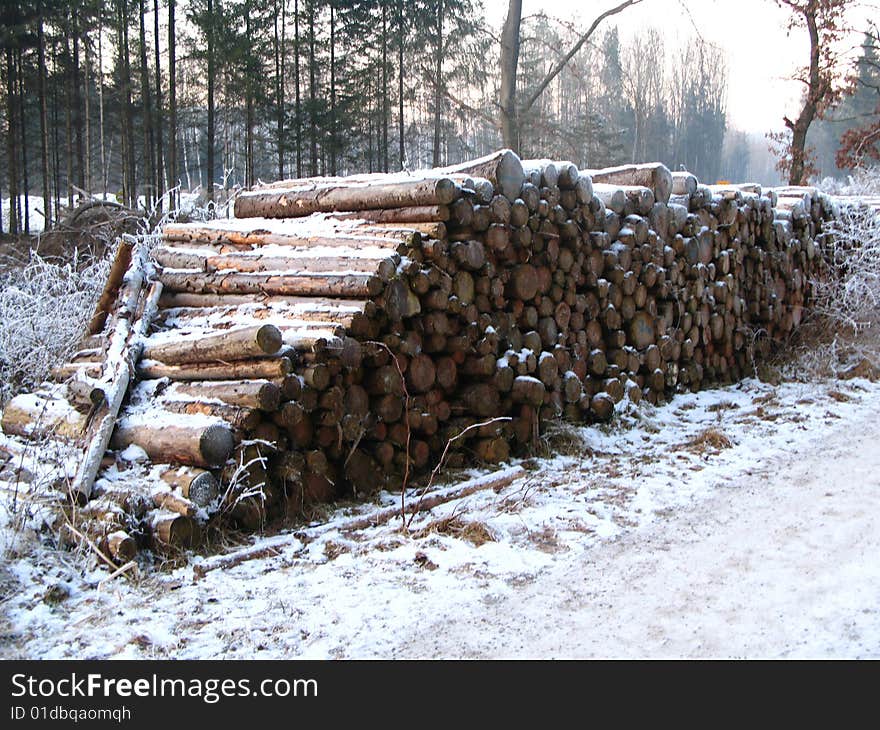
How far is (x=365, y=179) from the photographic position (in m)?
7.03

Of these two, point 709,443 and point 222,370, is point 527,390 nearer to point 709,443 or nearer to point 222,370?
point 709,443

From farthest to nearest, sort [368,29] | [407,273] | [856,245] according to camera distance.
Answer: [368,29] → [856,245] → [407,273]

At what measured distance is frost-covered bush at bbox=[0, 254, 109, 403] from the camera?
7.79 metres

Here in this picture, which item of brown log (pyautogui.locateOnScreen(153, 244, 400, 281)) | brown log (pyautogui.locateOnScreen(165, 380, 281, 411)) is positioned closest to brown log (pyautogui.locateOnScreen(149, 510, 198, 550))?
brown log (pyautogui.locateOnScreen(165, 380, 281, 411))

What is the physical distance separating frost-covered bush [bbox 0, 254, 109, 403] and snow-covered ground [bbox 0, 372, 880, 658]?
3.87 m

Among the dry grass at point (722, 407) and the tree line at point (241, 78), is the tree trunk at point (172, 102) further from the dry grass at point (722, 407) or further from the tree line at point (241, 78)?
the dry grass at point (722, 407)

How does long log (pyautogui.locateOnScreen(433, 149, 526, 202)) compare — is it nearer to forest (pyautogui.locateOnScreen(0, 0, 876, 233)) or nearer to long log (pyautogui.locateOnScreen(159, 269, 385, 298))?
long log (pyautogui.locateOnScreen(159, 269, 385, 298))

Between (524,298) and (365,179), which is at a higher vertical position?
(365,179)

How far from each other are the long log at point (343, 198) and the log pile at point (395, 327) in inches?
0.7

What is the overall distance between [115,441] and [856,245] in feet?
37.4

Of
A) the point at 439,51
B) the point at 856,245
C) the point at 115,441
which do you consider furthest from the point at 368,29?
the point at 115,441

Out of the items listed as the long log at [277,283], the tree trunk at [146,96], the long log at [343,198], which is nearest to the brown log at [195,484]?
the long log at [277,283]

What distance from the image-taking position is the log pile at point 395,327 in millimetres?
5062
